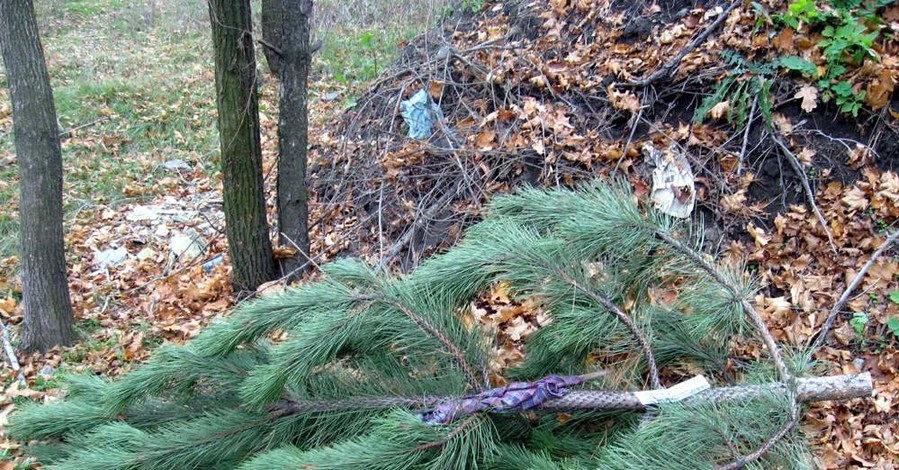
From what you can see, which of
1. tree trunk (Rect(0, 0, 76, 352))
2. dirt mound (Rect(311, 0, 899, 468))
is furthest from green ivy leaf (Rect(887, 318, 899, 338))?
tree trunk (Rect(0, 0, 76, 352))

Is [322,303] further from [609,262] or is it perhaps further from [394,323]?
[609,262]

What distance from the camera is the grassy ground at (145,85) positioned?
7.72 m

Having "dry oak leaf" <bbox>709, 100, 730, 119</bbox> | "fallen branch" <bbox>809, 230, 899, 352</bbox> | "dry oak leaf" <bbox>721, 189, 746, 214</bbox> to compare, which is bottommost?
"fallen branch" <bbox>809, 230, 899, 352</bbox>

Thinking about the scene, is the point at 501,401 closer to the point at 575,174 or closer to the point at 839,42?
the point at 575,174

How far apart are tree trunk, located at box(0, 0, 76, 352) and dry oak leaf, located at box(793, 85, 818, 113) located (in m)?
5.04

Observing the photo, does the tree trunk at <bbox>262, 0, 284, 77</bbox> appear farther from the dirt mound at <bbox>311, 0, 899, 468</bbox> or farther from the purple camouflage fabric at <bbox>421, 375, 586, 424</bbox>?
the purple camouflage fabric at <bbox>421, 375, 586, 424</bbox>

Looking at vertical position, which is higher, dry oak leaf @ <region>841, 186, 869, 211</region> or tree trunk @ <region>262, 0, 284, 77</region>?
tree trunk @ <region>262, 0, 284, 77</region>

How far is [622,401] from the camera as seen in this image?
1.81m

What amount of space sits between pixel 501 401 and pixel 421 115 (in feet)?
13.7

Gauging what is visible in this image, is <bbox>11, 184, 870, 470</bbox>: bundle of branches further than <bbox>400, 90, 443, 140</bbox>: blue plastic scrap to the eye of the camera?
No

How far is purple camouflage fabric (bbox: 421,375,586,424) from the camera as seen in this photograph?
1.75 meters

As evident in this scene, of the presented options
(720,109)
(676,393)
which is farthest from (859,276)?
(676,393)

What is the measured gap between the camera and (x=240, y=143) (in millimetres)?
4422

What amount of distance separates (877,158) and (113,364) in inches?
199
